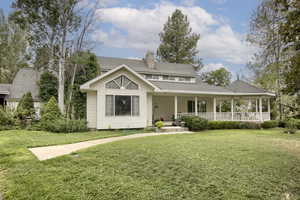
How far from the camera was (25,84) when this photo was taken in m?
17.3

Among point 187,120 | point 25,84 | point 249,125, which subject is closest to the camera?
point 187,120

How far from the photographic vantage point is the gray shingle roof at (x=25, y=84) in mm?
16109

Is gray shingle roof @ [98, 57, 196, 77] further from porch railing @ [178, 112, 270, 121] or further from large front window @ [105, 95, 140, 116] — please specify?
large front window @ [105, 95, 140, 116]

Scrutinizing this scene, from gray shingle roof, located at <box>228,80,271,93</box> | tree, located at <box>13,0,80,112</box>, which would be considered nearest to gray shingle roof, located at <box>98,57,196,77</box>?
tree, located at <box>13,0,80,112</box>

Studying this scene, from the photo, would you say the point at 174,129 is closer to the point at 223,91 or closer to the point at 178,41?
the point at 223,91

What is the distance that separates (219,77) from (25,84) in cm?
2976

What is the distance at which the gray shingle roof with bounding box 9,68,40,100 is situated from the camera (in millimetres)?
16109

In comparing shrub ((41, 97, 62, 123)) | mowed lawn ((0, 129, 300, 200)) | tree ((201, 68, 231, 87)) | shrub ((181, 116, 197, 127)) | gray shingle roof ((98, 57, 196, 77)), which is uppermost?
tree ((201, 68, 231, 87))

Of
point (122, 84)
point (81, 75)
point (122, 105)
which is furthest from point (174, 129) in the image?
point (81, 75)

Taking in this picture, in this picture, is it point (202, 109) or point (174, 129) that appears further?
point (202, 109)

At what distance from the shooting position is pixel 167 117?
1714 centimetres

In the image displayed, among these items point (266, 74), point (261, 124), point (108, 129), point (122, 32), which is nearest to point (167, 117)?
point (108, 129)

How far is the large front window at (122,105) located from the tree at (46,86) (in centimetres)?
696

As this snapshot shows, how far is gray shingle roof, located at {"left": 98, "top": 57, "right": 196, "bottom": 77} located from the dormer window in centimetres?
566
